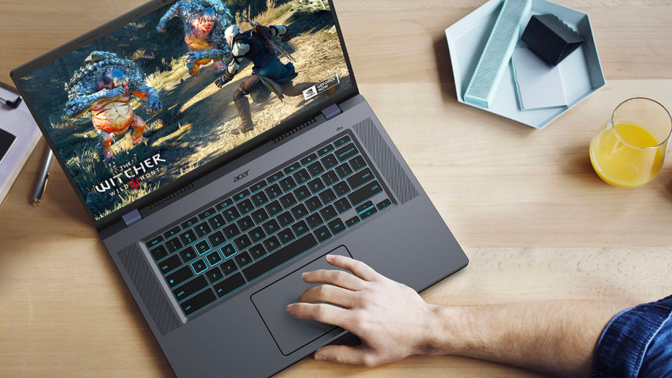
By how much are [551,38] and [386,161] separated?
395mm

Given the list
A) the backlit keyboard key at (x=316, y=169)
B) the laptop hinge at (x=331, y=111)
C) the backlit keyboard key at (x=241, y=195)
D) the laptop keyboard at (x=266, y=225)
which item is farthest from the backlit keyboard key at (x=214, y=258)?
the laptop hinge at (x=331, y=111)

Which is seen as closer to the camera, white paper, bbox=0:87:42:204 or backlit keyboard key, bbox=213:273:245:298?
backlit keyboard key, bbox=213:273:245:298

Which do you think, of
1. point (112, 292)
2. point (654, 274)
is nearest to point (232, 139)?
point (112, 292)

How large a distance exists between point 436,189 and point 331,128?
0.23 metres

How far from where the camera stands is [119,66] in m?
0.87

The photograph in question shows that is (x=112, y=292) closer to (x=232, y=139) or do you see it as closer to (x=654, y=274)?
(x=232, y=139)

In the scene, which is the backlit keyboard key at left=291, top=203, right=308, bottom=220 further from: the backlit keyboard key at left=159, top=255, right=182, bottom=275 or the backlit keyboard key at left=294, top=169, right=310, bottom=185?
the backlit keyboard key at left=159, top=255, right=182, bottom=275

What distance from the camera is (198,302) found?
928 mm

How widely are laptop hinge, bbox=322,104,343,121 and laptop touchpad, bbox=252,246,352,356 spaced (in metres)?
0.26

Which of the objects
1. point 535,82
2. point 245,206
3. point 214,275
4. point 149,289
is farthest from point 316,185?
point 535,82

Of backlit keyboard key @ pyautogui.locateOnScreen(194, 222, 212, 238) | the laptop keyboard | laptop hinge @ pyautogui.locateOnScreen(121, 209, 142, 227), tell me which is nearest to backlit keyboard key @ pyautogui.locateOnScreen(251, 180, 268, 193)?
the laptop keyboard

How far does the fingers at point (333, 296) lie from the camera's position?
899 mm

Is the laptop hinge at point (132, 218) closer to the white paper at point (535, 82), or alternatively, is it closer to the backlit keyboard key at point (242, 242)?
the backlit keyboard key at point (242, 242)

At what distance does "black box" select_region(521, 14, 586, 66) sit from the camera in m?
1.04
